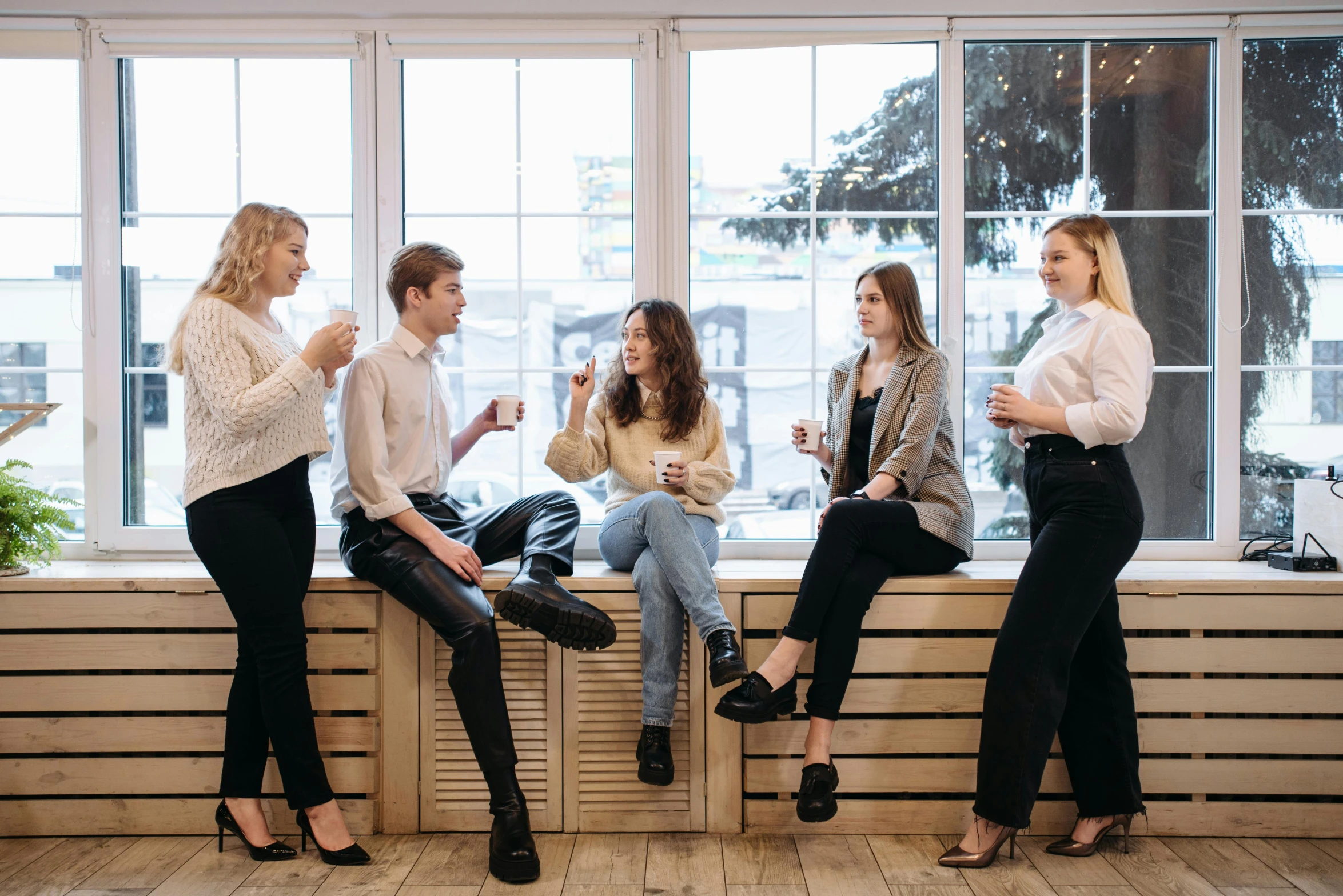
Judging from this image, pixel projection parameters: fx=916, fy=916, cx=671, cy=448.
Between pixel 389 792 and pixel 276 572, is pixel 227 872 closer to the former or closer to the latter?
pixel 389 792

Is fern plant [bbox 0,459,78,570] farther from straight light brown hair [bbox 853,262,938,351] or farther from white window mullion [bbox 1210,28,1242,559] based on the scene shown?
white window mullion [bbox 1210,28,1242,559]

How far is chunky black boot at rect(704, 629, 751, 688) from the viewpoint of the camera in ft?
6.79

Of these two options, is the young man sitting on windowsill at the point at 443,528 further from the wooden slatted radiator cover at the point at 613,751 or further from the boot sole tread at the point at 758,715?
the boot sole tread at the point at 758,715

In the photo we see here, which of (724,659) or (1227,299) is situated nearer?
(724,659)

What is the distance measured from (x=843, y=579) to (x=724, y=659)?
35cm

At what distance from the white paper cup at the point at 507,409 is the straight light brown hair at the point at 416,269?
13.5 inches

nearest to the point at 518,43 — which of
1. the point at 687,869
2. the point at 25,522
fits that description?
the point at 25,522

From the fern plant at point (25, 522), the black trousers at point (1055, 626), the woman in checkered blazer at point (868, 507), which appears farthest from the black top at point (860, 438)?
the fern plant at point (25, 522)

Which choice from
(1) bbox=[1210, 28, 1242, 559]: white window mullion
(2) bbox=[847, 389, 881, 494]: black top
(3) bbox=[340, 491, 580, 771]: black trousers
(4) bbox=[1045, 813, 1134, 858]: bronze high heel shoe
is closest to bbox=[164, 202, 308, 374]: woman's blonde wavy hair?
(3) bbox=[340, 491, 580, 771]: black trousers

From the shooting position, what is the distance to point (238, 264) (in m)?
2.12

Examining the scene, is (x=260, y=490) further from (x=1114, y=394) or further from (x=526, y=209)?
(x=1114, y=394)

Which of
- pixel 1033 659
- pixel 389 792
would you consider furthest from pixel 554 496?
pixel 1033 659

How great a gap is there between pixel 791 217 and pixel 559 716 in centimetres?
163

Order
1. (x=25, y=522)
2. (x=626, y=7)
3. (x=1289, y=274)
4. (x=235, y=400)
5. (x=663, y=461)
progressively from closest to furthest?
(x=235, y=400) < (x=663, y=461) < (x=25, y=522) < (x=626, y=7) < (x=1289, y=274)
